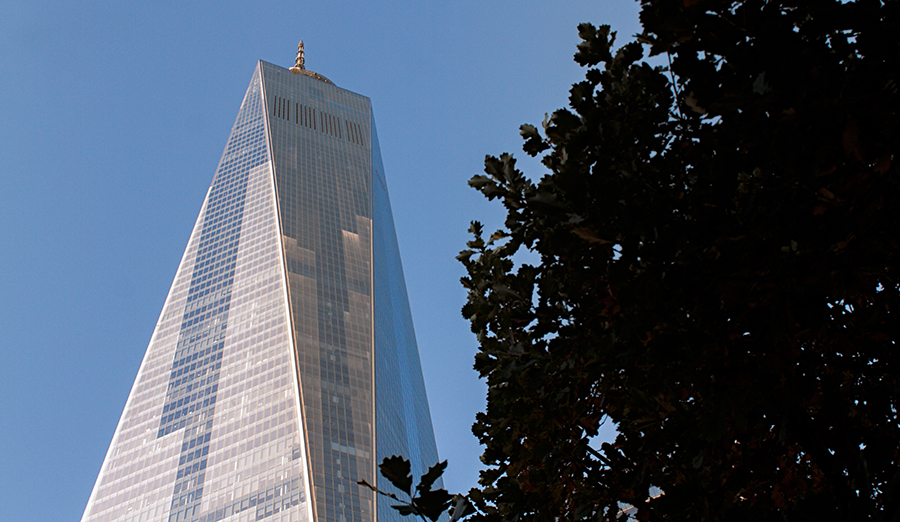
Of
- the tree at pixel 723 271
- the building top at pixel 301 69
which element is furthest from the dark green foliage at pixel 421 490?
the building top at pixel 301 69

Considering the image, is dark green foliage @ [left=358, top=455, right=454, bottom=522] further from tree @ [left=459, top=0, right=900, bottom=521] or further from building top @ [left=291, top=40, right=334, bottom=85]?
building top @ [left=291, top=40, right=334, bottom=85]

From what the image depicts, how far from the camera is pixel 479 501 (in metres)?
3.70

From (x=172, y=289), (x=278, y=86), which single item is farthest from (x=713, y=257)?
(x=278, y=86)

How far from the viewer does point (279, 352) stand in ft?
209

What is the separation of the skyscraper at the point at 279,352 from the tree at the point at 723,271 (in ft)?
167

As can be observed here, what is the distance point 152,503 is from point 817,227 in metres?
62.5

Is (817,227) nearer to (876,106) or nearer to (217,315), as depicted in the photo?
(876,106)

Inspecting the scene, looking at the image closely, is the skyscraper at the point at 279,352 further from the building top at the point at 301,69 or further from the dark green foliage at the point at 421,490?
the dark green foliage at the point at 421,490

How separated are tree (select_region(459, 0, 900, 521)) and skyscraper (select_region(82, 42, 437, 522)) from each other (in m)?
50.9

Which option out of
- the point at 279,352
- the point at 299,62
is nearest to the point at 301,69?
the point at 299,62

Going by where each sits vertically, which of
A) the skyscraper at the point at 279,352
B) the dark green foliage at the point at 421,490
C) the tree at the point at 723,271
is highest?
the skyscraper at the point at 279,352

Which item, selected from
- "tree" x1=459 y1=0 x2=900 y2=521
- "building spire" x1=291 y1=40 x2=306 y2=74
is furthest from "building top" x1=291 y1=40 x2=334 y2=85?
"tree" x1=459 y1=0 x2=900 y2=521

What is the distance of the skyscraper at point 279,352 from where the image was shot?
179 ft

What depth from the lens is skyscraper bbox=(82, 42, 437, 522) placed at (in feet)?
179
